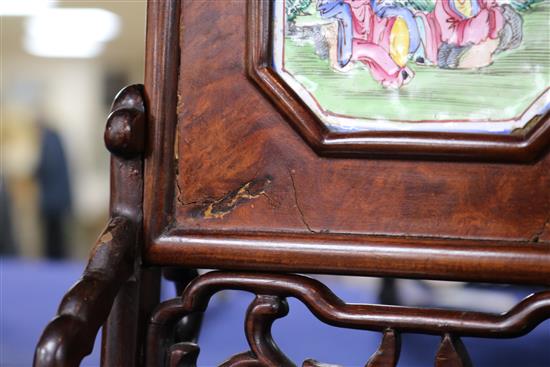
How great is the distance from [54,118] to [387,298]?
20.7ft

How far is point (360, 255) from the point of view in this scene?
53 centimetres

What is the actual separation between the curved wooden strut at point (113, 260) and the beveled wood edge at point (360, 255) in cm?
2

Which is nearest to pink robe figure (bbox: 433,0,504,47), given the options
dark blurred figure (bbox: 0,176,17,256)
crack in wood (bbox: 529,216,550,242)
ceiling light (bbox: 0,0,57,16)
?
crack in wood (bbox: 529,216,550,242)

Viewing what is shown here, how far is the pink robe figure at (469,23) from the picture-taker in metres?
0.53

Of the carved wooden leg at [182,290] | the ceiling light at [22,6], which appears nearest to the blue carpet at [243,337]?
the carved wooden leg at [182,290]

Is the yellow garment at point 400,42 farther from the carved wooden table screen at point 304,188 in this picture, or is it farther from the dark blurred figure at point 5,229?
the dark blurred figure at point 5,229

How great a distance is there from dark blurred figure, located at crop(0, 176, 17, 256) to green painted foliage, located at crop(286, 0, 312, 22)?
3881 millimetres

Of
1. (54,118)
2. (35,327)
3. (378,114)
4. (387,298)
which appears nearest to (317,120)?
(378,114)

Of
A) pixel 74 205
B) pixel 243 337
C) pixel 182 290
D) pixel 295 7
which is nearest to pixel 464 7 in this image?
pixel 295 7

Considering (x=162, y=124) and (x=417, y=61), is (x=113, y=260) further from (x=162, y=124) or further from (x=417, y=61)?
(x=417, y=61)

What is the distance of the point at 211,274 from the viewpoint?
22.5 inches

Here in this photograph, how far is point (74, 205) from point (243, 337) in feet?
14.3

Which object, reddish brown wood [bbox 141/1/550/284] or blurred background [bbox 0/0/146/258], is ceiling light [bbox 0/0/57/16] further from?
reddish brown wood [bbox 141/1/550/284]

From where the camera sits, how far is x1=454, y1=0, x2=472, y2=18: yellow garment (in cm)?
53
